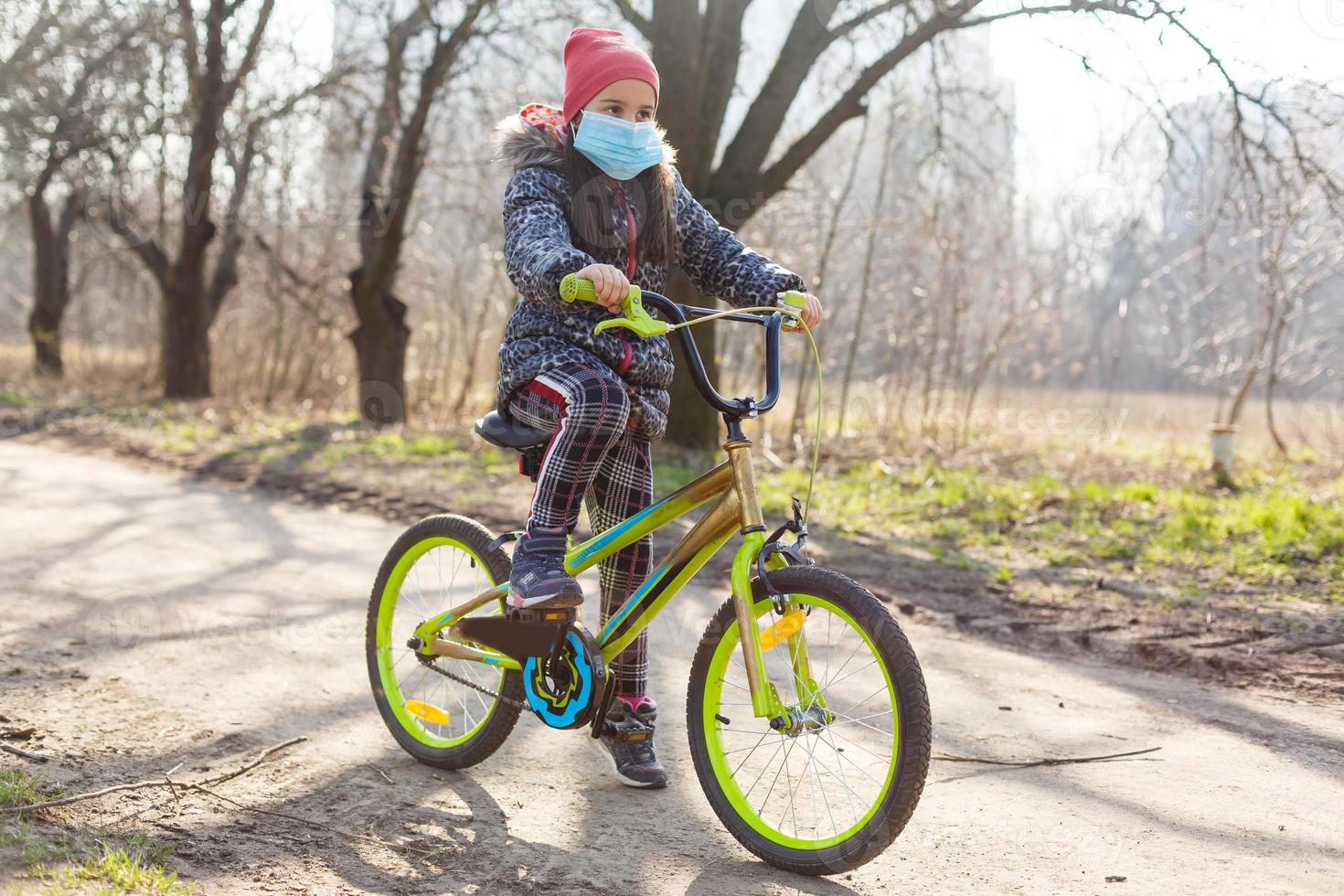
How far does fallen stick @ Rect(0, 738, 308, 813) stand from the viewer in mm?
2625

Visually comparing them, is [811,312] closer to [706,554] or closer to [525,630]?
[706,554]

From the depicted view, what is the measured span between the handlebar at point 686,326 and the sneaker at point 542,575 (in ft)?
1.81

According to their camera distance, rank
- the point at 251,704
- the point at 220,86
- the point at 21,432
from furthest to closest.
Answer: the point at 220,86
the point at 21,432
the point at 251,704

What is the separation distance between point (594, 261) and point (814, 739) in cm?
134

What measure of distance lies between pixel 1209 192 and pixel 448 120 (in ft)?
27.9

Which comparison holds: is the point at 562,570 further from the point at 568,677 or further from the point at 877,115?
the point at 877,115

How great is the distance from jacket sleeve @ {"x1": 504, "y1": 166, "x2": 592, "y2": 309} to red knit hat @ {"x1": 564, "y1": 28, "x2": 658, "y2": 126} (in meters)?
0.22

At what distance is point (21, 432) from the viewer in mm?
11789

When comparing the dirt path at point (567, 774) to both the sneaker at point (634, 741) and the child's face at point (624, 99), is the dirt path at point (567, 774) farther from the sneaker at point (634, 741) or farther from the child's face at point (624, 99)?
the child's face at point (624, 99)

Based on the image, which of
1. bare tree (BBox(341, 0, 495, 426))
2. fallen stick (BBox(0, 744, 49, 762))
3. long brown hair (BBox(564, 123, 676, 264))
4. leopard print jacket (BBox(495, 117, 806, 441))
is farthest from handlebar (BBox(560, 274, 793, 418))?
bare tree (BBox(341, 0, 495, 426))

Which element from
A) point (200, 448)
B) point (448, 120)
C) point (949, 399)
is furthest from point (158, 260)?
A: point (949, 399)

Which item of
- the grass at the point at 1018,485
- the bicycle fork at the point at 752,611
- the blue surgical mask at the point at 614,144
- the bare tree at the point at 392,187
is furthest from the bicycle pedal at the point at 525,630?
the bare tree at the point at 392,187

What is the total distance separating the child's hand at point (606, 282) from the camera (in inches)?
101

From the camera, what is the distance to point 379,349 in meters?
13.6
